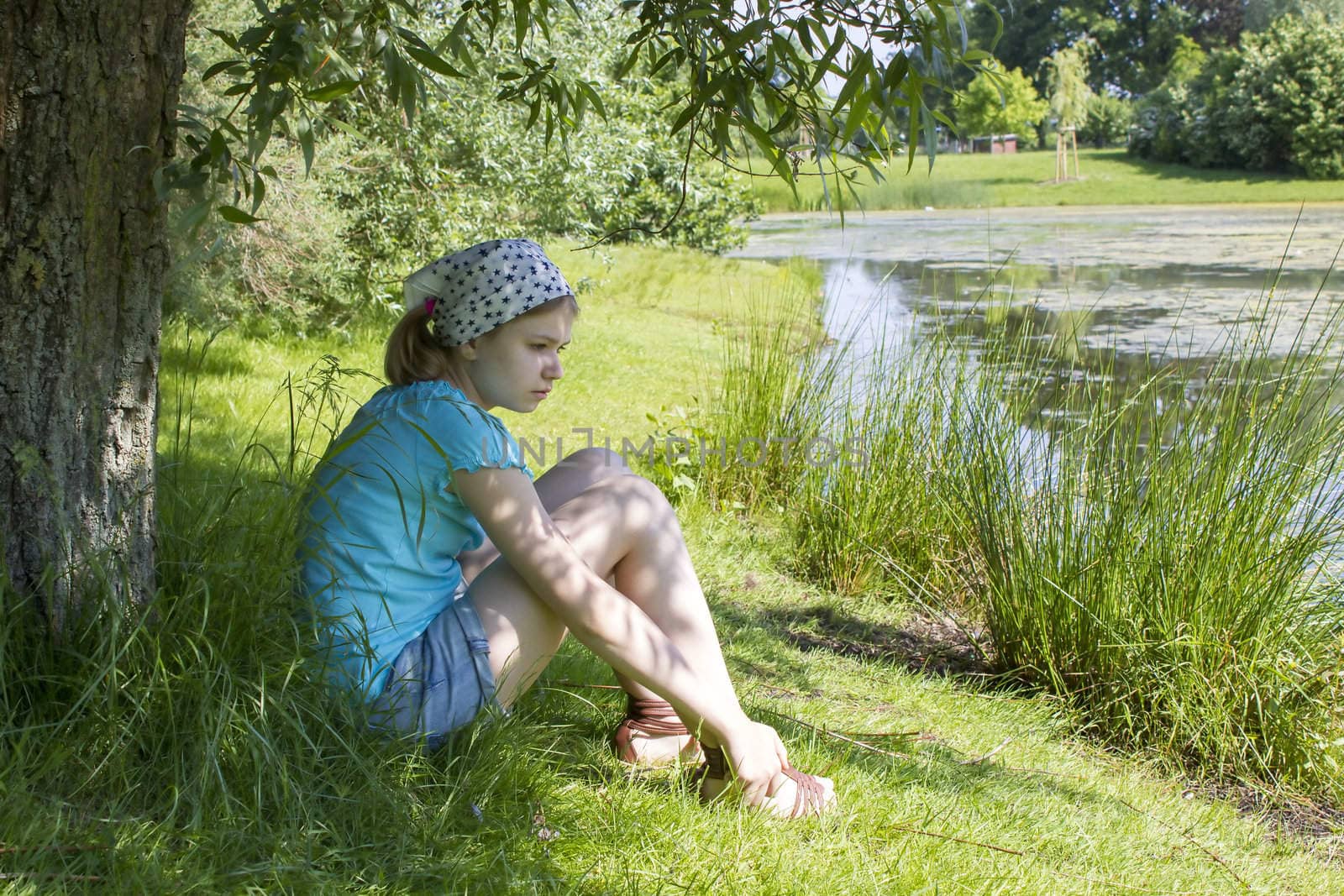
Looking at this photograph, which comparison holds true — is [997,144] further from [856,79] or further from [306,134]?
[306,134]

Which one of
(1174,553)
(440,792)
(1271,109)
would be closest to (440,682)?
(440,792)

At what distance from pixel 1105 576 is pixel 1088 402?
0.61 metres

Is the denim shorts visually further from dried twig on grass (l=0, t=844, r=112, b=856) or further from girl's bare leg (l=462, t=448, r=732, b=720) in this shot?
dried twig on grass (l=0, t=844, r=112, b=856)

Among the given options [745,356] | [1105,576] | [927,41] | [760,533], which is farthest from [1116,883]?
[745,356]

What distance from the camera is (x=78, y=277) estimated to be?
164 cm

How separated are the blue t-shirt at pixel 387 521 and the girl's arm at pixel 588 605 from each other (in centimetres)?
5

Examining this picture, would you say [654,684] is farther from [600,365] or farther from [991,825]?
[600,365]

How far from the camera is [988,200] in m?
31.0

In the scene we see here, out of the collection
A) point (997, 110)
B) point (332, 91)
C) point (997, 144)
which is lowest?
point (332, 91)

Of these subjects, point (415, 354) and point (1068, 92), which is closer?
point (415, 354)

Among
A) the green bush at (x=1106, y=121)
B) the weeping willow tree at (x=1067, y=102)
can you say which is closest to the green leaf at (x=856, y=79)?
the weeping willow tree at (x=1067, y=102)

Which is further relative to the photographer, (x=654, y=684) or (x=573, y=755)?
(x=573, y=755)

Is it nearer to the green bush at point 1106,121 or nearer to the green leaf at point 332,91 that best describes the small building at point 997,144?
the green bush at point 1106,121

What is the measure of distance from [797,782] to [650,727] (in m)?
0.29
